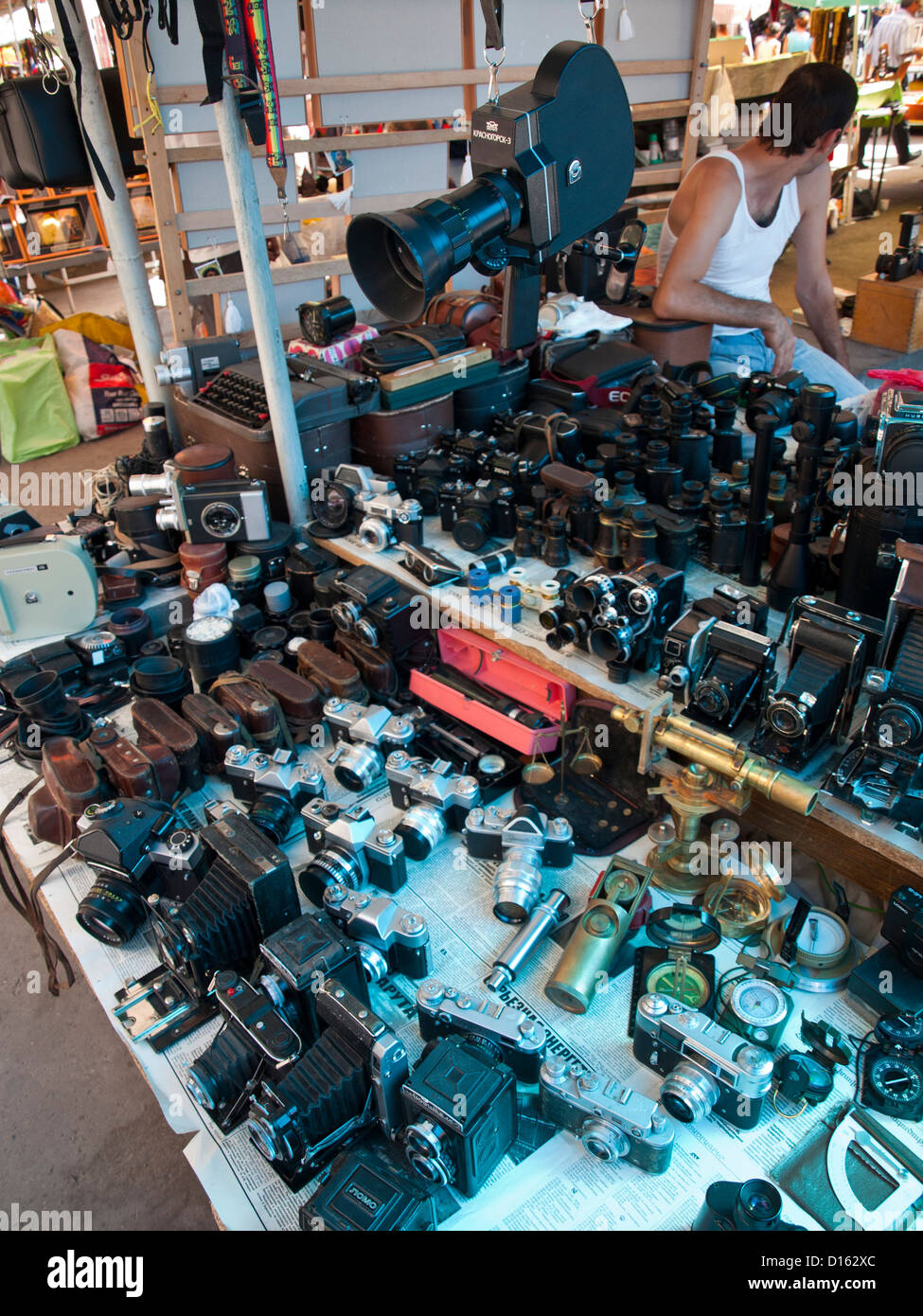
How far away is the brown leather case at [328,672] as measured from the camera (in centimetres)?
195

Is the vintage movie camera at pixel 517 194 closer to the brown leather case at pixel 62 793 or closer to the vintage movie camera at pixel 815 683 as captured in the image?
the vintage movie camera at pixel 815 683

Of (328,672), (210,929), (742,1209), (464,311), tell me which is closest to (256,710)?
(328,672)

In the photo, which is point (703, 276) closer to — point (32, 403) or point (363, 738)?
point (363, 738)

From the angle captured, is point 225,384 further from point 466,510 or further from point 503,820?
point 503,820

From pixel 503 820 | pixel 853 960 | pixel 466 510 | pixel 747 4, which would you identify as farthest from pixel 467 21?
pixel 747 4

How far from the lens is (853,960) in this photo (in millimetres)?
1423

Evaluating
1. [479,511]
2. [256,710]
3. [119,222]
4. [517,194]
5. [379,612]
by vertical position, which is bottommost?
[256,710]

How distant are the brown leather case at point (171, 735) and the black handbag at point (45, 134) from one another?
6.74ft

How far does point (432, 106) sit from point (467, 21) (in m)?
0.32

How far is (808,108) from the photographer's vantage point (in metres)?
2.66

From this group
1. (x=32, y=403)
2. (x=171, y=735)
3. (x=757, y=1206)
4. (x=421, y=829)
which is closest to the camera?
(x=757, y=1206)

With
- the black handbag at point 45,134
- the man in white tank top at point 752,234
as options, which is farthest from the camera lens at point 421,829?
the black handbag at point 45,134

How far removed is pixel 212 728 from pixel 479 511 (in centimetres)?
76

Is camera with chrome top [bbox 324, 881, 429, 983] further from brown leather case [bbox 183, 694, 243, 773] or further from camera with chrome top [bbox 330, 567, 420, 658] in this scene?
camera with chrome top [bbox 330, 567, 420, 658]
